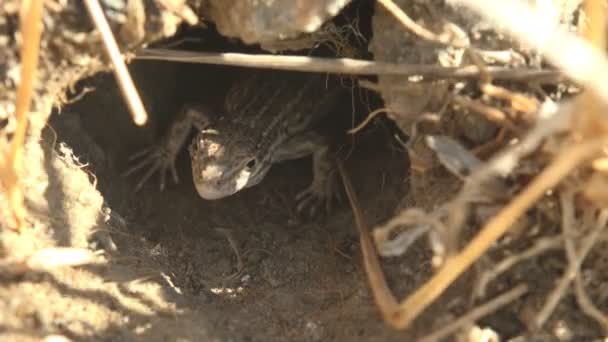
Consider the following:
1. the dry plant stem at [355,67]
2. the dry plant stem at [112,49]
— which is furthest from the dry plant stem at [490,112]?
the dry plant stem at [112,49]

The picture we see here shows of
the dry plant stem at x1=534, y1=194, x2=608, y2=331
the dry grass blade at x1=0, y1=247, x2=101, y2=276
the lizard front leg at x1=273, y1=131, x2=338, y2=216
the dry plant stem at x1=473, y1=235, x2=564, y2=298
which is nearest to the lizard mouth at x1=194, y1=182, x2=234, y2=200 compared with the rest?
the lizard front leg at x1=273, y1=131, x2=338, y2=216

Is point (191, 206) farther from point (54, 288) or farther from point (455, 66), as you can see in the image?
point (455, 66)

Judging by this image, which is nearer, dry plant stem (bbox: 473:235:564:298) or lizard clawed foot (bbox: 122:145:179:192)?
dry plant stem (bbox: 473:235:564:298)

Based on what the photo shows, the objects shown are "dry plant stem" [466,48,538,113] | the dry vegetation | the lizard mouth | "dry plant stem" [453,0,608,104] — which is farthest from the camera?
the lizard mouth

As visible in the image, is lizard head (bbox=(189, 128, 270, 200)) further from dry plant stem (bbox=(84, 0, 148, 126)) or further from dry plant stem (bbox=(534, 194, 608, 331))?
dry plant stem (bbox=(534, 194, 608, 331))

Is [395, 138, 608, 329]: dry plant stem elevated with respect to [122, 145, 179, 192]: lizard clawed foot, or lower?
lower

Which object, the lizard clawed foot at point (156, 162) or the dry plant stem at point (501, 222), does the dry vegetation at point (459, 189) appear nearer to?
the dry plant stem at point (501, 222)

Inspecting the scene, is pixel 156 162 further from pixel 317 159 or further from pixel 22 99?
pixel 22 99

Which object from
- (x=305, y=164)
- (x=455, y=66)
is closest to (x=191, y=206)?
(x=305, y=164)
